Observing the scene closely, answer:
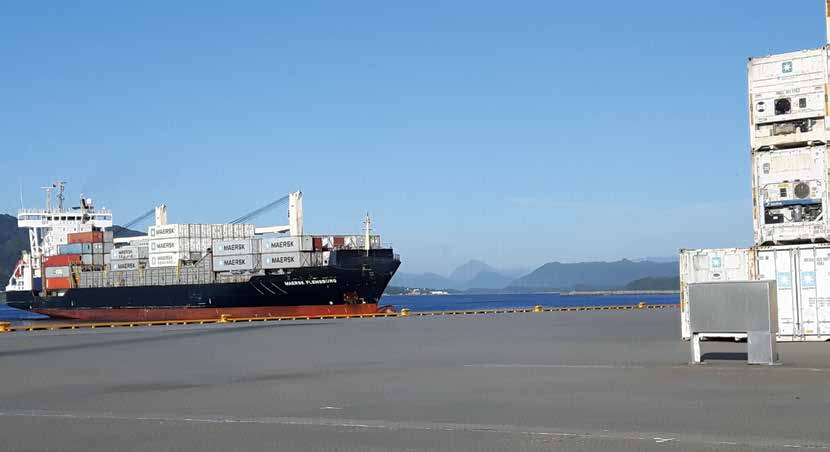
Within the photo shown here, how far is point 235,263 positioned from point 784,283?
150 feet

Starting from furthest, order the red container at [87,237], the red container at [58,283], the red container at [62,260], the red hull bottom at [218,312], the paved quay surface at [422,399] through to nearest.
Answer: the red container at [62,260]
the red container at [58,283]
the red container at [87,237]
the red hull bottom at [218,312]
the paved quay surface at [422,399]

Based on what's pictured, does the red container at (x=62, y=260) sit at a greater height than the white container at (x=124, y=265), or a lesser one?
greater

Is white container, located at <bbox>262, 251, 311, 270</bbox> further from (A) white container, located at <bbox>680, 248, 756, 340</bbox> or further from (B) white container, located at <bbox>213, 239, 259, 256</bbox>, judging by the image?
(A) white container, located at <bbox>680, 248, 756, 340</bbox>

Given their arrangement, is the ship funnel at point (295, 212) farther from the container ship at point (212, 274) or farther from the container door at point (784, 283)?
the container door at point (784, 283)

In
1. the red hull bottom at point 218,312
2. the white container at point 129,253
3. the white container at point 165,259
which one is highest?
the white container at point 129,253

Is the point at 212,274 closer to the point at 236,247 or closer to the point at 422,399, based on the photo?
the point at 236,247

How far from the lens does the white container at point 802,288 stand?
22312mm

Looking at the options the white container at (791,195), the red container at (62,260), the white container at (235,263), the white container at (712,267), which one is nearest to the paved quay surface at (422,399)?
the white container at (712,267)

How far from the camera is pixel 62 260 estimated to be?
7419 cm

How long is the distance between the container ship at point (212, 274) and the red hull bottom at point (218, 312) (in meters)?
0.07

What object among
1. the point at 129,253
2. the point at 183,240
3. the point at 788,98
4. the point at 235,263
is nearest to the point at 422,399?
the point at 788,98

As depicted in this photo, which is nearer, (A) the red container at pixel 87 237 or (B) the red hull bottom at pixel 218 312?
(B) the red hull bottom at pixel 218 312

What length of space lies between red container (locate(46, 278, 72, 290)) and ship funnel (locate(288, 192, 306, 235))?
18.8 m

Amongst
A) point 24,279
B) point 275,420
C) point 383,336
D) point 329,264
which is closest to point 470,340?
point 383,336
